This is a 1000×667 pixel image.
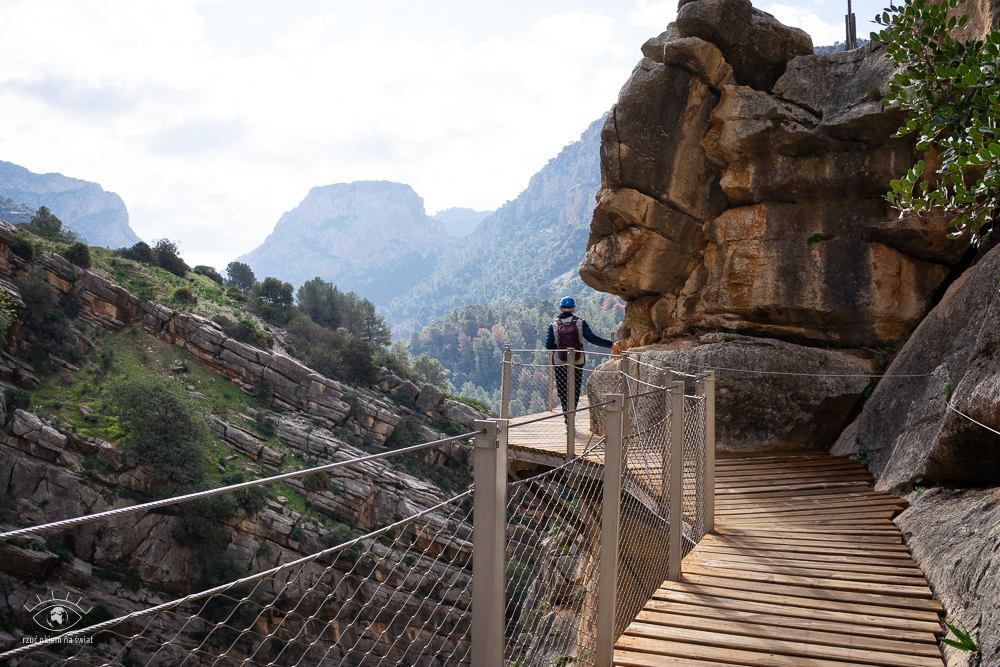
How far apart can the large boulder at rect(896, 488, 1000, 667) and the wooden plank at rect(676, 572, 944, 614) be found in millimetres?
136

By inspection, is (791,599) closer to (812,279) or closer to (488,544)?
(488,544)

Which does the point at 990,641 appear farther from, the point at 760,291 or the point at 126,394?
the point at 126,394

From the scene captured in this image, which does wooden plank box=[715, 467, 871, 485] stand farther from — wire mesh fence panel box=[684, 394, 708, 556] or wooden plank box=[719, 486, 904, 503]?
wire mesh fence panel box=[684, 394, 708, 556]

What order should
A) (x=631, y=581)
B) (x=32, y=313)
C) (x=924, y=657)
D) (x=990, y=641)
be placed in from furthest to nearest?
(x=32, y=313) → (x=631, y=581) → (x=924, y=657) → (x=990, y=641)

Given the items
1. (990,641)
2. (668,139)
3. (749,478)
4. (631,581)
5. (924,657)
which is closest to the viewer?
(990,641)

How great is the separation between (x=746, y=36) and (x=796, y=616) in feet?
30.1

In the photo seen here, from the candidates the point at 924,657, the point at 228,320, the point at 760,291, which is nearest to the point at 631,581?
the point at 924,657

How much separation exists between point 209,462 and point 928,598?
22812 millimetres

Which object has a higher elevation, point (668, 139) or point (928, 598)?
point (668, 139)

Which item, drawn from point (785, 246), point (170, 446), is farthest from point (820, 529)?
point (170, 446)

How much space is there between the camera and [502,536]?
2078mm

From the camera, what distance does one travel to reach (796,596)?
373 centimetres

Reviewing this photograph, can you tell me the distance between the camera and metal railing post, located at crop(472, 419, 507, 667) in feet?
6.66

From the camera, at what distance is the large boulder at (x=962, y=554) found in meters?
2.85
